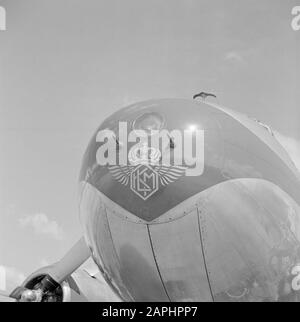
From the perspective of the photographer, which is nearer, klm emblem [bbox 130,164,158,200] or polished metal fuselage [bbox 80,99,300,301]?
klm emblem [bbox 130,164,158,200]

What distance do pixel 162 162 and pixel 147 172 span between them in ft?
0.62

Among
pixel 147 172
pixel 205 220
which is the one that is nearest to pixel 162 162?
pixel 147 172

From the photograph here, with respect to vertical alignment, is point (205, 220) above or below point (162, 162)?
below

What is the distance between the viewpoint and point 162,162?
5520mm

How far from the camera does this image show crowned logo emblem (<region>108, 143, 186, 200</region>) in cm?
550

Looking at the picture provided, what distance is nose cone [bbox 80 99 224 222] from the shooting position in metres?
5.54

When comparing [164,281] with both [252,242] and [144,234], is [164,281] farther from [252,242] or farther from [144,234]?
[252,242]

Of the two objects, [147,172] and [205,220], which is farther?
[205,220]

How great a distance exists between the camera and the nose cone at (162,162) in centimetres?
554

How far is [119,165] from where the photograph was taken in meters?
5.72

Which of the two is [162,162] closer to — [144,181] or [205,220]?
[144,181]

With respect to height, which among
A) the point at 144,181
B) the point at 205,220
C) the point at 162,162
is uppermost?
the point at 162,162
